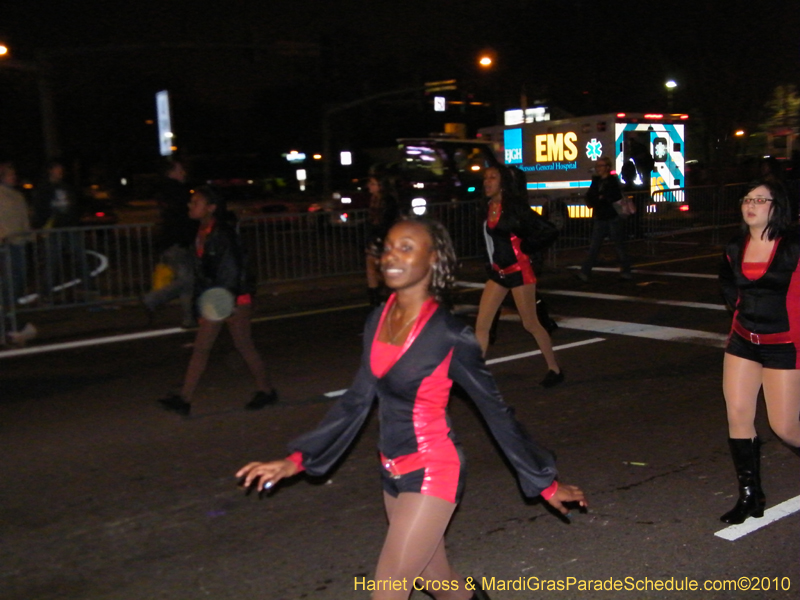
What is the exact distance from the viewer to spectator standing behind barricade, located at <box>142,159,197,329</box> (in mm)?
9625

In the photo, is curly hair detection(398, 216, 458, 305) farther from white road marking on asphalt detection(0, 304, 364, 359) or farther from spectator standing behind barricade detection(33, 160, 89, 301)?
spectator standing behind barricade detection(33, 160, 89, 301)

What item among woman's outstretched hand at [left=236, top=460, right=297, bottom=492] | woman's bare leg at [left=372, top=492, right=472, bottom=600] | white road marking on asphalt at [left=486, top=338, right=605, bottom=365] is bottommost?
white road marking on asphalt at [left=486, top=338, right=605, bottom=365]

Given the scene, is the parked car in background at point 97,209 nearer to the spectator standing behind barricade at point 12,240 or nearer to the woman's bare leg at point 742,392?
the spectator standing behind barricade at point 12,240

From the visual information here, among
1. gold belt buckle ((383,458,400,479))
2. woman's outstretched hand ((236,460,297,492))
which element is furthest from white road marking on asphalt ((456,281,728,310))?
woman's outstretched hand ((236,460,297,492))

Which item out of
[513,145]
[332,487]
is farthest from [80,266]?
[513,145]

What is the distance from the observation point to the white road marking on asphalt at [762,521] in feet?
15.1

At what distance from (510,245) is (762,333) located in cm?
292

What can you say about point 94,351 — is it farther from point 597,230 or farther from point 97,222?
point 97,222

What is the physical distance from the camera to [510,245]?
23.8 feet

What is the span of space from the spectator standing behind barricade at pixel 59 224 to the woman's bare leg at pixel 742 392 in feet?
31.4

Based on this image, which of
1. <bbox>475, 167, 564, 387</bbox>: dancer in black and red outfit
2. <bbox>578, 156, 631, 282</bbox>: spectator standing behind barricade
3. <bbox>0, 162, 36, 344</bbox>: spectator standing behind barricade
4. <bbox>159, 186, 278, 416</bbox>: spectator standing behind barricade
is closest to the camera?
<bbox>159, 186, 278, 416</bbox>: spectator standing behind barricade

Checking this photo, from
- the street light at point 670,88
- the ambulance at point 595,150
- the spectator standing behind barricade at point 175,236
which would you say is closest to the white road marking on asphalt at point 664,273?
the ambulance at point 595,150

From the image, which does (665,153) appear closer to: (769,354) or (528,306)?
(528,306)

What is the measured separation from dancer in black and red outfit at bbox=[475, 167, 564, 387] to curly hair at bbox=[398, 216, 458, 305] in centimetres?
401
